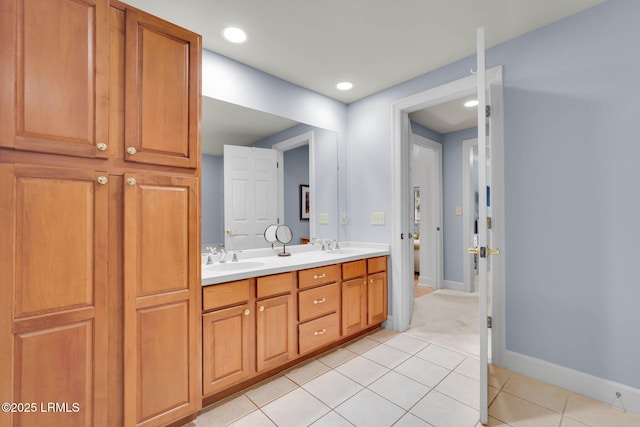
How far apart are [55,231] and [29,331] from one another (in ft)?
1.25

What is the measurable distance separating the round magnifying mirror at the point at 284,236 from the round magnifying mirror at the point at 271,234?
0.03 meters

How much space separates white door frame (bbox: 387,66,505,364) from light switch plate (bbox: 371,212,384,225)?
0.46ft

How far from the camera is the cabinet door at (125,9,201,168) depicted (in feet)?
4.21

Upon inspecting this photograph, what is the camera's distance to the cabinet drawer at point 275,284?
72.2 inches

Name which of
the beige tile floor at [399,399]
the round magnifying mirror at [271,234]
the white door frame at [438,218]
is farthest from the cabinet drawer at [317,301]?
the white door frame at [438,218]

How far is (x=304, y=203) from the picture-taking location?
2.86m

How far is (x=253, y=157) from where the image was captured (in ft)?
8.09

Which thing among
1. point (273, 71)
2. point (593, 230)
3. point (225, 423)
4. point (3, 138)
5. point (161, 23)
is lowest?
point (225, 423)

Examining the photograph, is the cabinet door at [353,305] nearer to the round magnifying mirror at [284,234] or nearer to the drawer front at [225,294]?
the round magnifying mirror at [284,234]

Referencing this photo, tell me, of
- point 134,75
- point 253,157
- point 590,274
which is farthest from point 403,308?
point 134,75

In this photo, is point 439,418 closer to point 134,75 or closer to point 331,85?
point 134,75

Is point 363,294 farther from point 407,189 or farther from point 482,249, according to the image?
point 482,249

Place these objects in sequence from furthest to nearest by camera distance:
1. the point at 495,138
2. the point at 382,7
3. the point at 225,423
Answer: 1. the point at 495,138
2. the point at 382,7
3. the point at 225,423

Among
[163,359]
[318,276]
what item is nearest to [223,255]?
[318,276]
